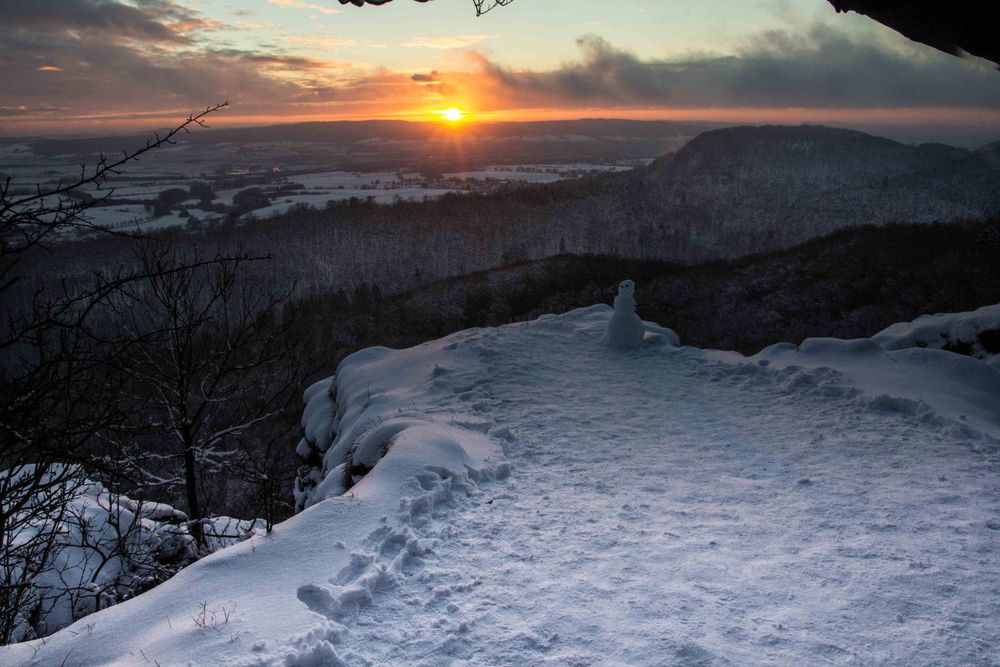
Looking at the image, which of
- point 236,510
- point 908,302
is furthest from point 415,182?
point 236,510

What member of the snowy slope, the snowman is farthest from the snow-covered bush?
the snowman

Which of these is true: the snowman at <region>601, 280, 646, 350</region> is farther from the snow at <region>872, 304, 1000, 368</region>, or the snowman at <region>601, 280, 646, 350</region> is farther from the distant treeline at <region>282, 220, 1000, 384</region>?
the distant treeline at <region>282, 220, 1000, 384</region>

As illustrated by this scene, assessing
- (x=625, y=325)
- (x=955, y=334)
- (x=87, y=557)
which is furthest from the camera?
(x=625, y=325)

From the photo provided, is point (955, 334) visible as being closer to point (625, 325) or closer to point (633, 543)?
point (625, 325)

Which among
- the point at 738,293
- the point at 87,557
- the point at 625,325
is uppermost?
the point at 625,325

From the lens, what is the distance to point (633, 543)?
18.4ft

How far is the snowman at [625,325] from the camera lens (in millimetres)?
13344

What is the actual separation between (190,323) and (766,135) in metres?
181

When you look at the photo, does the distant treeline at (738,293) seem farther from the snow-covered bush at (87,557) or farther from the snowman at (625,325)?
the snow-covered bush at (87,557)

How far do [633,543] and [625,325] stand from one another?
8232 millimetres

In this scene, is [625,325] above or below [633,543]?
above

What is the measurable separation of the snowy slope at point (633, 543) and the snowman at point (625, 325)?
307 centimetres

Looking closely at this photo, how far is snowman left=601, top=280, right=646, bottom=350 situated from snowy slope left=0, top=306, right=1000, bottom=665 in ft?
10.1

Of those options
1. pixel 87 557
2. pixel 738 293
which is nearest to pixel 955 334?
pixel 87 557
